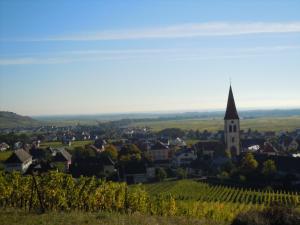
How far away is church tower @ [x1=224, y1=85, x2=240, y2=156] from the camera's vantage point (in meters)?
76.9

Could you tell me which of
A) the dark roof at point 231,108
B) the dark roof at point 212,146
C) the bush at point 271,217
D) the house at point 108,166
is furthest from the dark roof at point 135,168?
the bush at point 271,217

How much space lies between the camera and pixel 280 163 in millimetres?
63594

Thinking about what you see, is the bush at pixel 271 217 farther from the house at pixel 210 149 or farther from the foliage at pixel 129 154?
the house at pixel 210 149

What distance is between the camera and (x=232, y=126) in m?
77.1

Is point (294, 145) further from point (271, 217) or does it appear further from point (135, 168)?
point (271, 217)

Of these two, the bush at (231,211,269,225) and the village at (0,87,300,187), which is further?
the village at (0,87,300,187)

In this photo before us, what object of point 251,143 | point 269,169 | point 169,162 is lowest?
point 169,162

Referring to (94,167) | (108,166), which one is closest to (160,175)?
(108,166)

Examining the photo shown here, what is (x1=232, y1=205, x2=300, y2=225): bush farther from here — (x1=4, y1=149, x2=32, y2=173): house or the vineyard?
(x1=4, y1=149, x2=32, y2=173): house

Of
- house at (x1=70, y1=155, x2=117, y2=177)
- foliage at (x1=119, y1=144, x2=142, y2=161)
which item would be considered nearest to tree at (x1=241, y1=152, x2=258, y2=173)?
house at (x1=70, y1=155, x2=117, y2=177)

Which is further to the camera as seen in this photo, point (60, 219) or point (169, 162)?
point (169, 162)

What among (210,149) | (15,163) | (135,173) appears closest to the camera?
(135,173)

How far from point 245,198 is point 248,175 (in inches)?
468

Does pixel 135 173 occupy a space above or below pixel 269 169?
below
